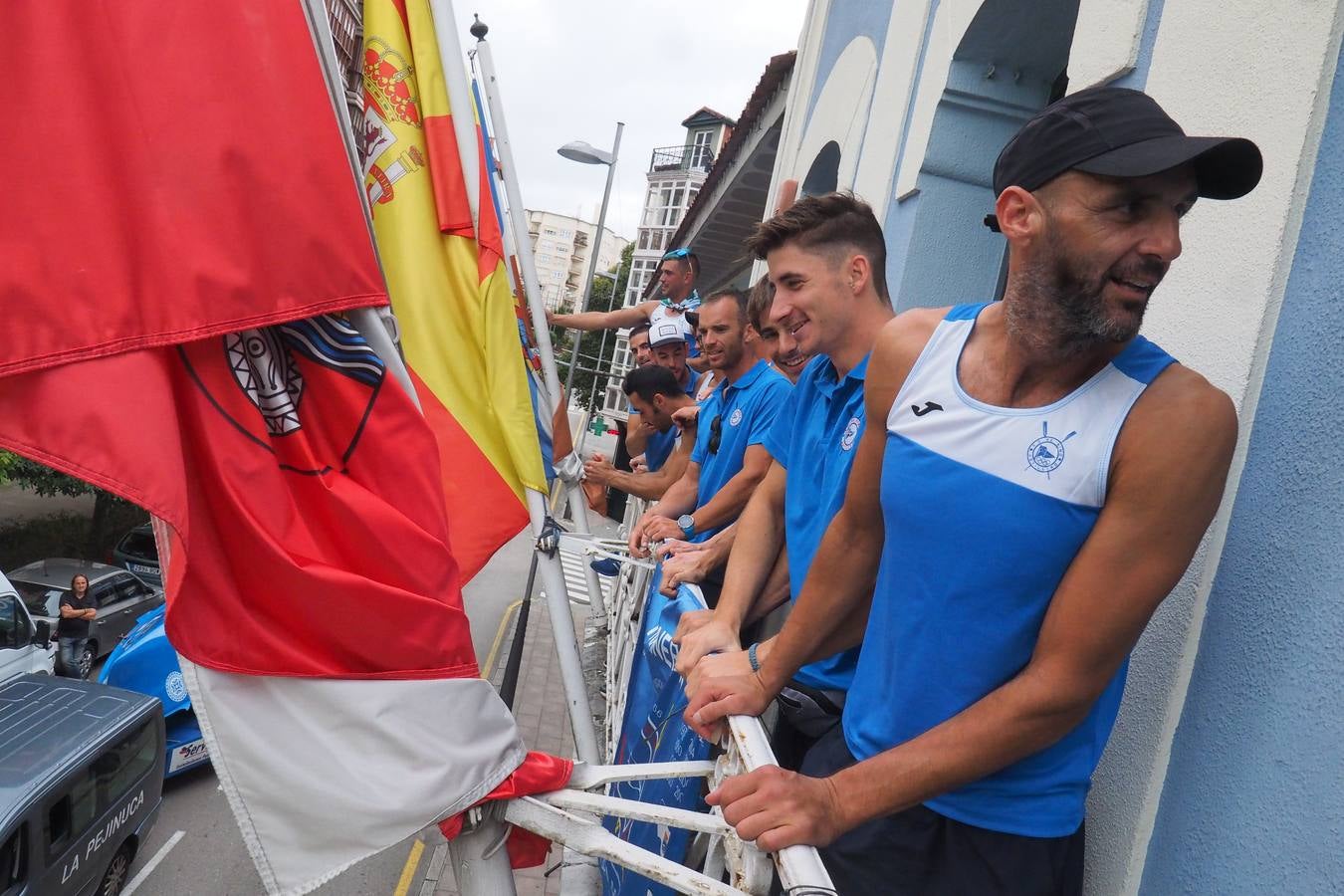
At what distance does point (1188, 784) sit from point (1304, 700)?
33 centimetres

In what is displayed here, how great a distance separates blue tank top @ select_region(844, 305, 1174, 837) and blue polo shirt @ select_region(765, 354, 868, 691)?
55 centimetres

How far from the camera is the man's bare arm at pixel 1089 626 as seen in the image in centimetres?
126

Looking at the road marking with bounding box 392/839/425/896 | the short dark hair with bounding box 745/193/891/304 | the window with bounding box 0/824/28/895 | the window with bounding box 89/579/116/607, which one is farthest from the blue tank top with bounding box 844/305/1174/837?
the window with bounding box 89/579/116/607

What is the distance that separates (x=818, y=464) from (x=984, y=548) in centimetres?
99

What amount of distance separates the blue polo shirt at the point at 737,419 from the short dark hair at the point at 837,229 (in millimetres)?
767

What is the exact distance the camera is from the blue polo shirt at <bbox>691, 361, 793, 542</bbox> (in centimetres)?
361

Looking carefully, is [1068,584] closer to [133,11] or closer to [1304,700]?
[1304,700]

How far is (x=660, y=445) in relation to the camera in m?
6.74

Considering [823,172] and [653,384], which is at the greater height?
[823,172]

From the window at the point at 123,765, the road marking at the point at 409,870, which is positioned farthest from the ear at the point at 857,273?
the road marking at the point at 409,870

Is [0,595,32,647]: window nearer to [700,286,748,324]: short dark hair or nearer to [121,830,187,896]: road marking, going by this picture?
[121,830,187,896]: road marking

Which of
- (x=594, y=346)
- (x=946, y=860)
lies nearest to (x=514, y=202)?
(x=946, y=860)

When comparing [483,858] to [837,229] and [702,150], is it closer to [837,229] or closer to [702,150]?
[837,229]

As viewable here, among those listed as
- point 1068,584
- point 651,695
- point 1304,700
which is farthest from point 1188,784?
point 651,695
